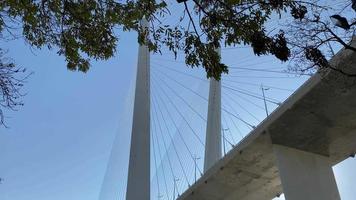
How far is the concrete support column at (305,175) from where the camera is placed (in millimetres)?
16203

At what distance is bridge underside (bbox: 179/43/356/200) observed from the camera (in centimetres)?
1452

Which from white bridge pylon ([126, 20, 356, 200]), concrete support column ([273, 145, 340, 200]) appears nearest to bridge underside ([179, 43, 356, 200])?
white bridge pylon ([126, 20, 356, 200])

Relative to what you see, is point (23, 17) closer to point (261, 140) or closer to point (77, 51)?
point (77, 51)

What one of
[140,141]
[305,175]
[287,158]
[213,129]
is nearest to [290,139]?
[287,158]

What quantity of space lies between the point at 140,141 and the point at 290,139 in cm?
→ 878

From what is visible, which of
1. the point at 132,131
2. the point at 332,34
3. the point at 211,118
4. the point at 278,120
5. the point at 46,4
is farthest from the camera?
the point at 211,118

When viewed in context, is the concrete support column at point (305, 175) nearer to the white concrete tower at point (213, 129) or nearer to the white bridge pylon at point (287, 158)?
the white bridge pylon at point (287, 158)

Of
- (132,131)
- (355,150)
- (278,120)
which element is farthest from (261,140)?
(132,131)

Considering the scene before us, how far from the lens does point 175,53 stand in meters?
6.17

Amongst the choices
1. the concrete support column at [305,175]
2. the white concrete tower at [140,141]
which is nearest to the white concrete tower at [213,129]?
the white concrete tower at [140,141]

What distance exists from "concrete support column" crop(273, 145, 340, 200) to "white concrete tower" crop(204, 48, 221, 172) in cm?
825

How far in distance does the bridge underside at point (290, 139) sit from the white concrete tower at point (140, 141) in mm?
2432

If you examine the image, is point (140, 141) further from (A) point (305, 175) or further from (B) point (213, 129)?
(A) point (305, 175)

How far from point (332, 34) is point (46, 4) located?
3875 millimetres
